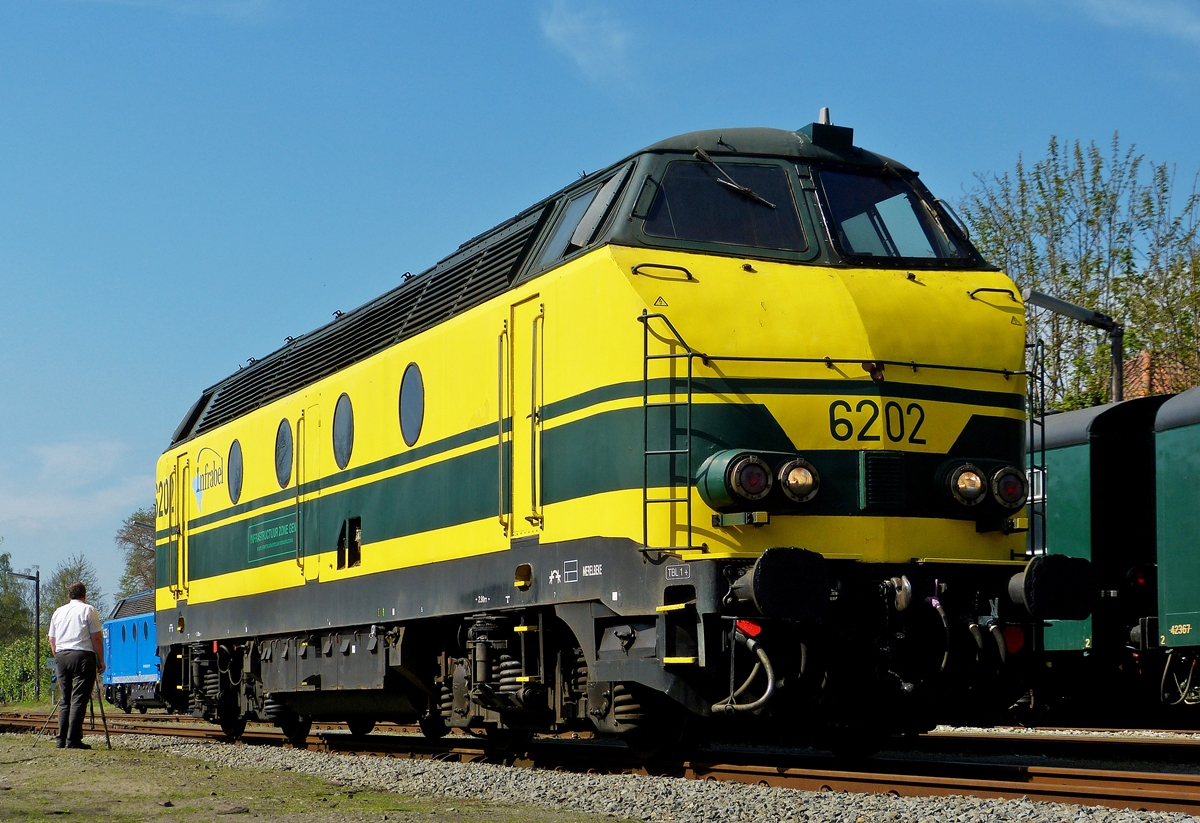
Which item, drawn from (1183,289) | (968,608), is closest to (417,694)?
(968,608)

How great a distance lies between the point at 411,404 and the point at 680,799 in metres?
4.94

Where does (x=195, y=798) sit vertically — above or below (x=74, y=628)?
below

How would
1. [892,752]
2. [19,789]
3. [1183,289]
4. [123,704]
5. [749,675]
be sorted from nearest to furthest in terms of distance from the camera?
[749,675] < [19,789] < [892,752] < [1183,289] < [123,704]

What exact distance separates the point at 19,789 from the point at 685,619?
4672 mm

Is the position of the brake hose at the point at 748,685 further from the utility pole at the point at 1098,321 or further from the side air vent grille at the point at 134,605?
the side air vent grille at the point at 134,605

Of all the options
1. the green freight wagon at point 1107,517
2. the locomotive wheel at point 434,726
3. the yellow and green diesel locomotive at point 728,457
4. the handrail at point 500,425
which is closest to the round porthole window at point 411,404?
the yellow and green diesel locomotive at point 728,457

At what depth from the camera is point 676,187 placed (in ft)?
32.0

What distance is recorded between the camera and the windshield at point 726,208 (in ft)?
31.4

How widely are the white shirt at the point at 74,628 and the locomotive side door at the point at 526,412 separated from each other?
237 inches

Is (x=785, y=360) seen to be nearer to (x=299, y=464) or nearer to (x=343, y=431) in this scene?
(x=343, y=431)

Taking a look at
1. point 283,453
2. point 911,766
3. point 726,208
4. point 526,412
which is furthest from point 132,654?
point 726,208

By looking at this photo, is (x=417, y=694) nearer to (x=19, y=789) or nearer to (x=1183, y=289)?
(x=19, y=789)

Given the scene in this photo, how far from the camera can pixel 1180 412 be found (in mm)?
14008

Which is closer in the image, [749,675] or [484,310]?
[749,675]
